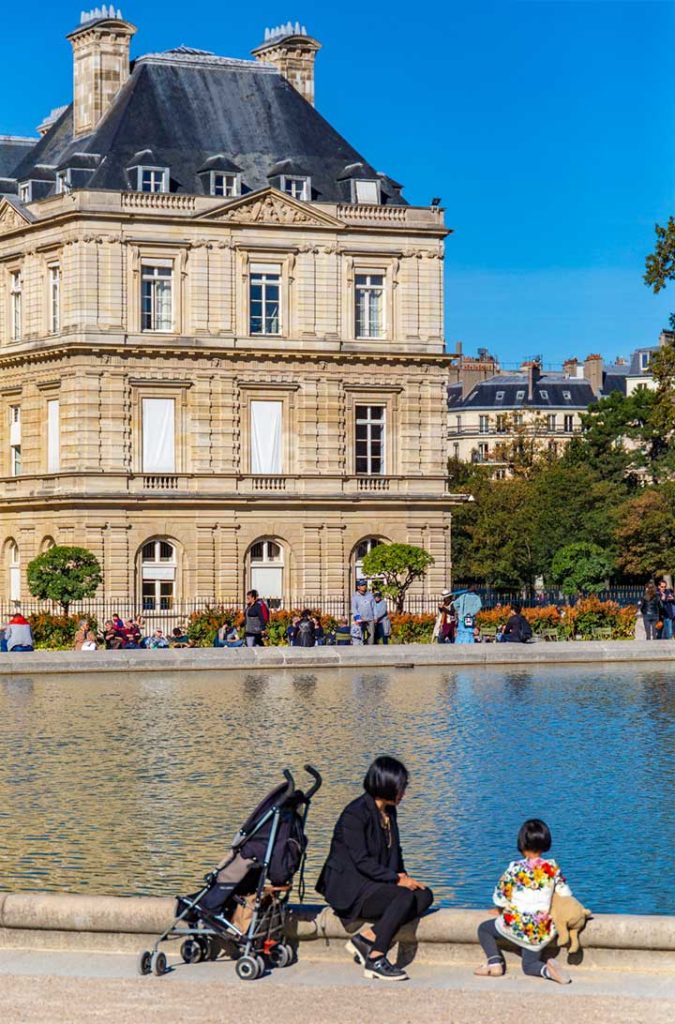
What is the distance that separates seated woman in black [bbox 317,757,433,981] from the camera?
1159 centimetres

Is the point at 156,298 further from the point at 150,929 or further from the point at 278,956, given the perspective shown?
the point at 278,956

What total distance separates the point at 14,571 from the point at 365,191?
1640 centimetres

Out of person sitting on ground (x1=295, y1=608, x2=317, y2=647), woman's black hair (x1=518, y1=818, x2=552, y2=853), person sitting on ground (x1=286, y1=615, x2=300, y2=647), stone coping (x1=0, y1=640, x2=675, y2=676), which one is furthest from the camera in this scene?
person sitting on ground (x1=286, y1=615, x2=300, y2=647)

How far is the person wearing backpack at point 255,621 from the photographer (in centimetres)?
3962

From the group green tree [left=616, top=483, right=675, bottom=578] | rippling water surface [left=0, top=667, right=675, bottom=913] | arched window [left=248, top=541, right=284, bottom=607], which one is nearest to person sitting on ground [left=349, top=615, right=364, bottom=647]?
rippling water surface [left=0, top=667, right=675, bottom=913]

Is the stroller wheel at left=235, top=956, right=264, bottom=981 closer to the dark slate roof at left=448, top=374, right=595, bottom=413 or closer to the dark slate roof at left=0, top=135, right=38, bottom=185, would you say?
the dark slate roof at left=0, top=135, right=38, bottom=185

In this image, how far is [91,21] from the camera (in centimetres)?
6184

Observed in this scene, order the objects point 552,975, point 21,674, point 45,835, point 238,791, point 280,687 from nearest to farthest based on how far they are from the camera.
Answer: point 552,975
point 45,835
point 238,791
point 280,687
point 21,674

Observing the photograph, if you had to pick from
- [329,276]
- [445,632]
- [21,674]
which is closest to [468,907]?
[21,674]

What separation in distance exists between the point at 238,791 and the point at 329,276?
41341 millimetres

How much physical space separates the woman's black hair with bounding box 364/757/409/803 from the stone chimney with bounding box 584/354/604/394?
13223cm

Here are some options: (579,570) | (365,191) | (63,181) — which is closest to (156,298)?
(63,181)

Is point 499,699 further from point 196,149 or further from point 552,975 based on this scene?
point 196,149

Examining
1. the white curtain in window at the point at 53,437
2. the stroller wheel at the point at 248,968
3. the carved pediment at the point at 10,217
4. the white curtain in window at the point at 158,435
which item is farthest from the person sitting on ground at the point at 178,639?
the stroller wheel at the point at 248,968
